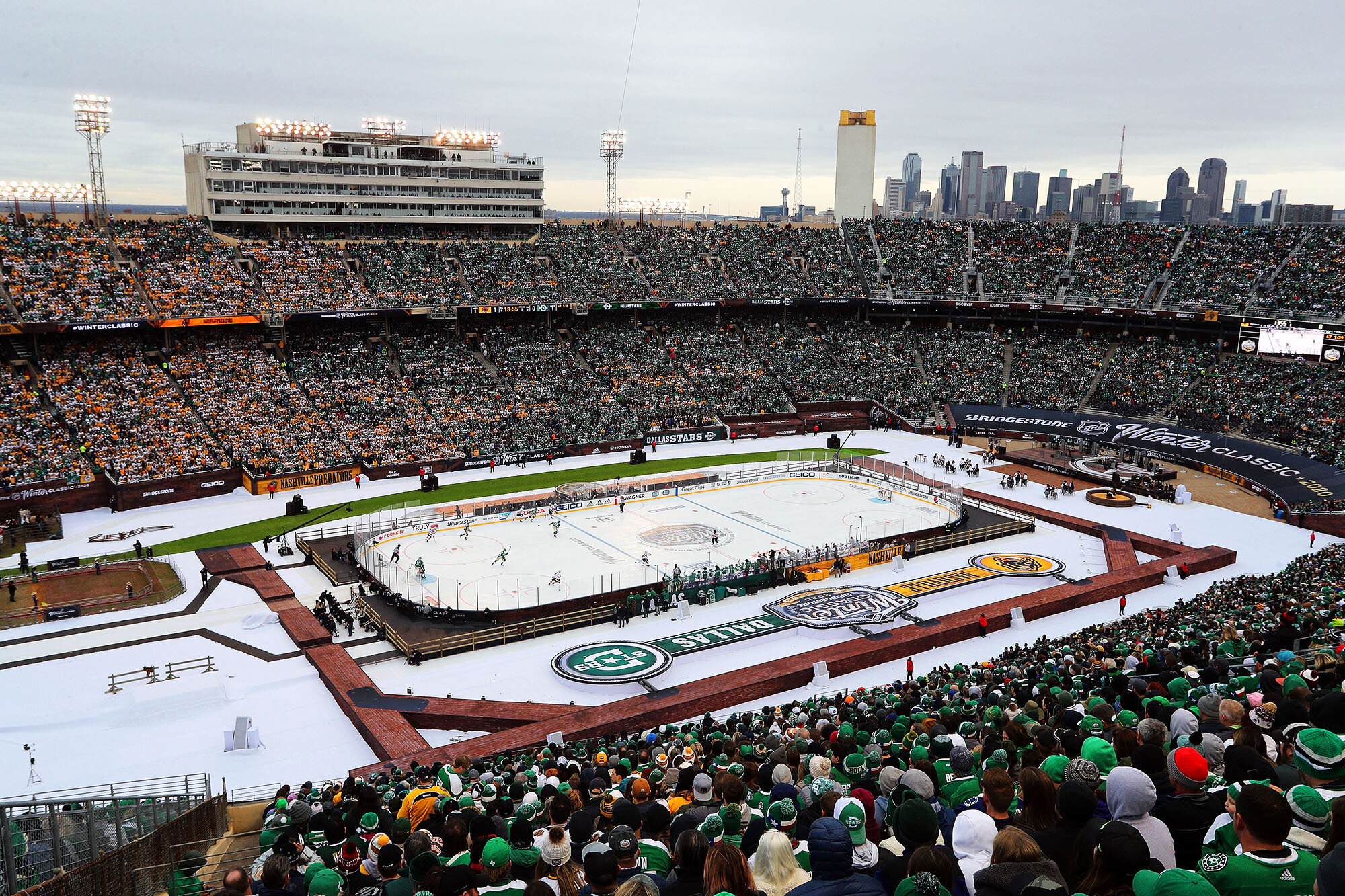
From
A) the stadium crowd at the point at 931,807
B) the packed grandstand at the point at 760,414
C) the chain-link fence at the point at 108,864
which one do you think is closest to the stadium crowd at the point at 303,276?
the packed grandstand at the point at 760,414

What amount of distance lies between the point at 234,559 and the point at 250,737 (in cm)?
1596

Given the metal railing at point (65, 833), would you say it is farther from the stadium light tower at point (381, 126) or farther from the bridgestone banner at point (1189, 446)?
the stadium light tower at point (381, 126)

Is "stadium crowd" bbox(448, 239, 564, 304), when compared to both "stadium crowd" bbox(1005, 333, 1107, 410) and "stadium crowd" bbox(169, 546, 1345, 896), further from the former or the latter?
"stadium crowd" bbox(169, 546, 1345, 896)

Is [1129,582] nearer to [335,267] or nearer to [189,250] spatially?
[335,267]

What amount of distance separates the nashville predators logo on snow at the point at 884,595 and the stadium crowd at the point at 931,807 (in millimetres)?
14713

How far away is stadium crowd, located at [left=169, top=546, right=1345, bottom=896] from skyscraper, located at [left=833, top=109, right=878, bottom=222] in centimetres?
9849

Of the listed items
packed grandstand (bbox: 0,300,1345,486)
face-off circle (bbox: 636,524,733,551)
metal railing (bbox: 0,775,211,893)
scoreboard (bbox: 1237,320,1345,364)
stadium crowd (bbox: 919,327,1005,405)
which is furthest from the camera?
stadium crowd (bbox: 919,327,1005,405)

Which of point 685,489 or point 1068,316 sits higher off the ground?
point 1068,316

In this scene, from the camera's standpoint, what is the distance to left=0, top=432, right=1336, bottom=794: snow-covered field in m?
23.3

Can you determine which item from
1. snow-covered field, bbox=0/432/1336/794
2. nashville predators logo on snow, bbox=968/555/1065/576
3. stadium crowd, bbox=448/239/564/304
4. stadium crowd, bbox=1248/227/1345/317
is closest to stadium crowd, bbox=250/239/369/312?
stadium crowd, bbox=448/239/564/304

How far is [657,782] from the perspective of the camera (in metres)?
13.0

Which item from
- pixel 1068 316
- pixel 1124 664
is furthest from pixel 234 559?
pixel 1068 316

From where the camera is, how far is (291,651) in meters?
29.9

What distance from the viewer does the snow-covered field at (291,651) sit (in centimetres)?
2333
